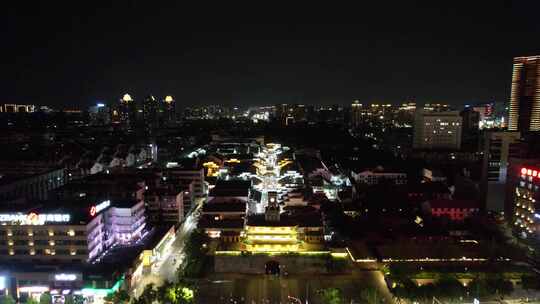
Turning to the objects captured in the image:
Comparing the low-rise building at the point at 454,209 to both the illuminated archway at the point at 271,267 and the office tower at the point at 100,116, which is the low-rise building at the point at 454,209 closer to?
the illuminated archway at the point at 271,267

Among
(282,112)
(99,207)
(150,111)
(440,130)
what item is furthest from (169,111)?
(99,207)

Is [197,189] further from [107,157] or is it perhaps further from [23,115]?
[23,115]

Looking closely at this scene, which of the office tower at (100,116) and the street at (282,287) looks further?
the office tower at (100,116)

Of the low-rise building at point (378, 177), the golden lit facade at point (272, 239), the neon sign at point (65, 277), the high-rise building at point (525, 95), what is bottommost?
the neon sign at point (65, 277)

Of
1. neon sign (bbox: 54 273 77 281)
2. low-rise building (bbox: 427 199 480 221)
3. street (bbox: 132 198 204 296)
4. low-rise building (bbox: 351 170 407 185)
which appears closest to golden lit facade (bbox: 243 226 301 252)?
street (bbox: 132 198 204 296)

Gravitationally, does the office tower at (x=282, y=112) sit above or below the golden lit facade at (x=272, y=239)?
above

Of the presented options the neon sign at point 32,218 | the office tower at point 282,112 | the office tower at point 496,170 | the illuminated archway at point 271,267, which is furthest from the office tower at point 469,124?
the neon sign at point 32,218
